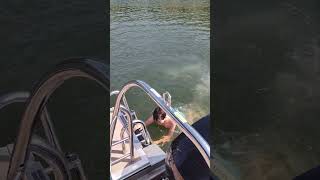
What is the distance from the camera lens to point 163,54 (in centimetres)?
1004

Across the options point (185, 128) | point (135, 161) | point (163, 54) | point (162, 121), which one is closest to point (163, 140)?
point (162, 121)

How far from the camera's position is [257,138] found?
0.76m

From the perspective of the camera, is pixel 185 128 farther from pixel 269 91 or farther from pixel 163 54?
pixel 163 54

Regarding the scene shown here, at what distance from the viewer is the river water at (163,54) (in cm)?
794

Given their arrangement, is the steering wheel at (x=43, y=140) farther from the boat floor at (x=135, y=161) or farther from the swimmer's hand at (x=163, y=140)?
the swimmer's hand at (x=163, y=140)

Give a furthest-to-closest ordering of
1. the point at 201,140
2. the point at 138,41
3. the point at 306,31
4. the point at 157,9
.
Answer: the point at 157,9 → the point at 138,41 → the point at 201,140 → the point at 306,31

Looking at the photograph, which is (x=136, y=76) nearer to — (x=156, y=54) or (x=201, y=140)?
(x=156, y=54)

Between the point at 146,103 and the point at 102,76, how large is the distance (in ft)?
23.1

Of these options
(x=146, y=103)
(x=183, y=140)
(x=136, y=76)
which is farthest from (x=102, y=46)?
(x=136, y=76)

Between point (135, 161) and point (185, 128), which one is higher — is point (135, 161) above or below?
below

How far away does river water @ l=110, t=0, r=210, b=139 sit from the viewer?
26.0 ft

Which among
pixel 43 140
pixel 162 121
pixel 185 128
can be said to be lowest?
pixel 162 121

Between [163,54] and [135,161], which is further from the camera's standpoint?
[163,54]

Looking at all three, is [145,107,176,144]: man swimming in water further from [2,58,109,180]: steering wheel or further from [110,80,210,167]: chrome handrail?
[2,58,109,180]: steering wheel
